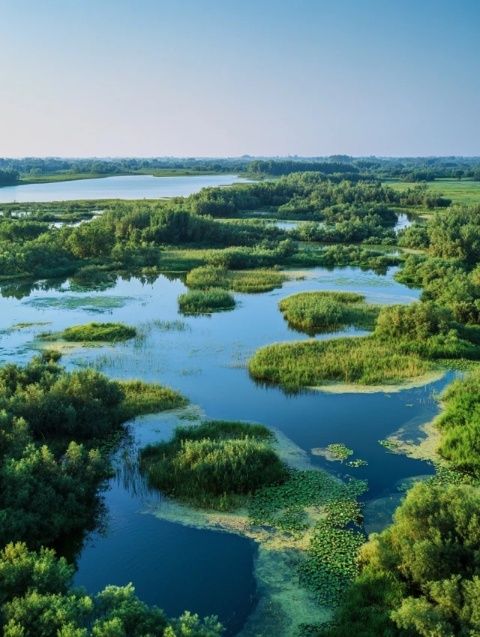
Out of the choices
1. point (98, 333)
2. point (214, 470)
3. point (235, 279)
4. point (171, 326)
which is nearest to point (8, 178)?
point (235, 279)

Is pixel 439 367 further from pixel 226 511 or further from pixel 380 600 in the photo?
pixel 380 600

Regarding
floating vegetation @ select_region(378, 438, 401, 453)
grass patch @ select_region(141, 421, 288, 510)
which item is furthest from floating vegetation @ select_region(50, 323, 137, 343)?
floating vegetation @ select_region(378, 438, 401, 453)

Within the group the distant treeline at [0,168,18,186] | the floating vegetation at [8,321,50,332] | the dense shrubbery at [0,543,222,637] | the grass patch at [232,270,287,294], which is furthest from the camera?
the distant treeline at [0,168,18,186]

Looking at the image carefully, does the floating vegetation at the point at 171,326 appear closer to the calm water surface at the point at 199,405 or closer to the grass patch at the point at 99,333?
the calm water surface at the point at 199,405

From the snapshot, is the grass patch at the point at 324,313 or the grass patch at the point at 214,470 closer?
the grass patch at the point at 214,470

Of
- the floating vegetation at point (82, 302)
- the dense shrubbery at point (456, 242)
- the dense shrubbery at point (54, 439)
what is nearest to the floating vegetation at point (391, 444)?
the dense shrubbery at point (54, 439)

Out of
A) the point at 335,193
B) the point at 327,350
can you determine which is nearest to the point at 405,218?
the point at 335,193

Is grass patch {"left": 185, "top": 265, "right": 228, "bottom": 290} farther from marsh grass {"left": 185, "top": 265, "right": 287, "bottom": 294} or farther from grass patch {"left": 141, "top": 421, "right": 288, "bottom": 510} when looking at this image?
grass patch {"left": 141, "top": 421, "right": 288, "bottom": 510}
